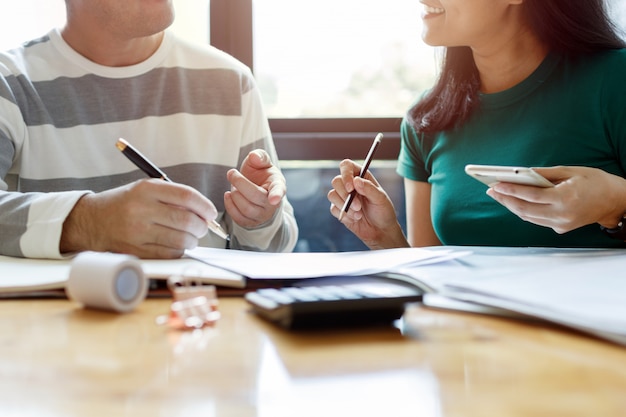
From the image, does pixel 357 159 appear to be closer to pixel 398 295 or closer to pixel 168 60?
pixel 168 60

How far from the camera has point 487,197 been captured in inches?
54.3

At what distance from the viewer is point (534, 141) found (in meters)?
1.36

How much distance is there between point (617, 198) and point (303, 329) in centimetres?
71

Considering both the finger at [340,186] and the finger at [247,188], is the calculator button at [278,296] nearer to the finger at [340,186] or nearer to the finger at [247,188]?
the finger at [247,188]

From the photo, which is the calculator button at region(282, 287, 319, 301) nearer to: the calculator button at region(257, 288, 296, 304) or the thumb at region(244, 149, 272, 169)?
the calculator button at region(257, 288, 296, 304)

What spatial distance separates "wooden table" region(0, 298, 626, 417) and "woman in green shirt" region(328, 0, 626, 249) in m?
0.71

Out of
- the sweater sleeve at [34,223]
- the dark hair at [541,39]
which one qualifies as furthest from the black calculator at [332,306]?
the dark hair at [541,39]

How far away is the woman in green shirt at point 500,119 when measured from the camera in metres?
1.31

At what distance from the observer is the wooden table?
0.38 meters

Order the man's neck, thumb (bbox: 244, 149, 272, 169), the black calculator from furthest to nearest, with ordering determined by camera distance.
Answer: the man's neck
thumb (bbox: 244, 149, 272, 169)
the black calculator

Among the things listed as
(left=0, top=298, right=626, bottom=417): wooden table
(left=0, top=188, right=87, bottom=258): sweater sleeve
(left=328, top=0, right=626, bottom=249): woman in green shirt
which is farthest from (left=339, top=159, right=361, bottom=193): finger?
(left=0, top=298, right=626, bottom=417): wooden table

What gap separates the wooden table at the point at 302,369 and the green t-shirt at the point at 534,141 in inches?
30.7

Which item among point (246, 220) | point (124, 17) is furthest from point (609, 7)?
point (124, 17)

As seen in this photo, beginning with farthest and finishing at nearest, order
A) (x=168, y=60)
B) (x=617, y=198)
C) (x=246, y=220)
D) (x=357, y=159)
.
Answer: (x=357, y=159) → (x=168, y=60) → (x=246, y=220) → (x=617, y=198)
